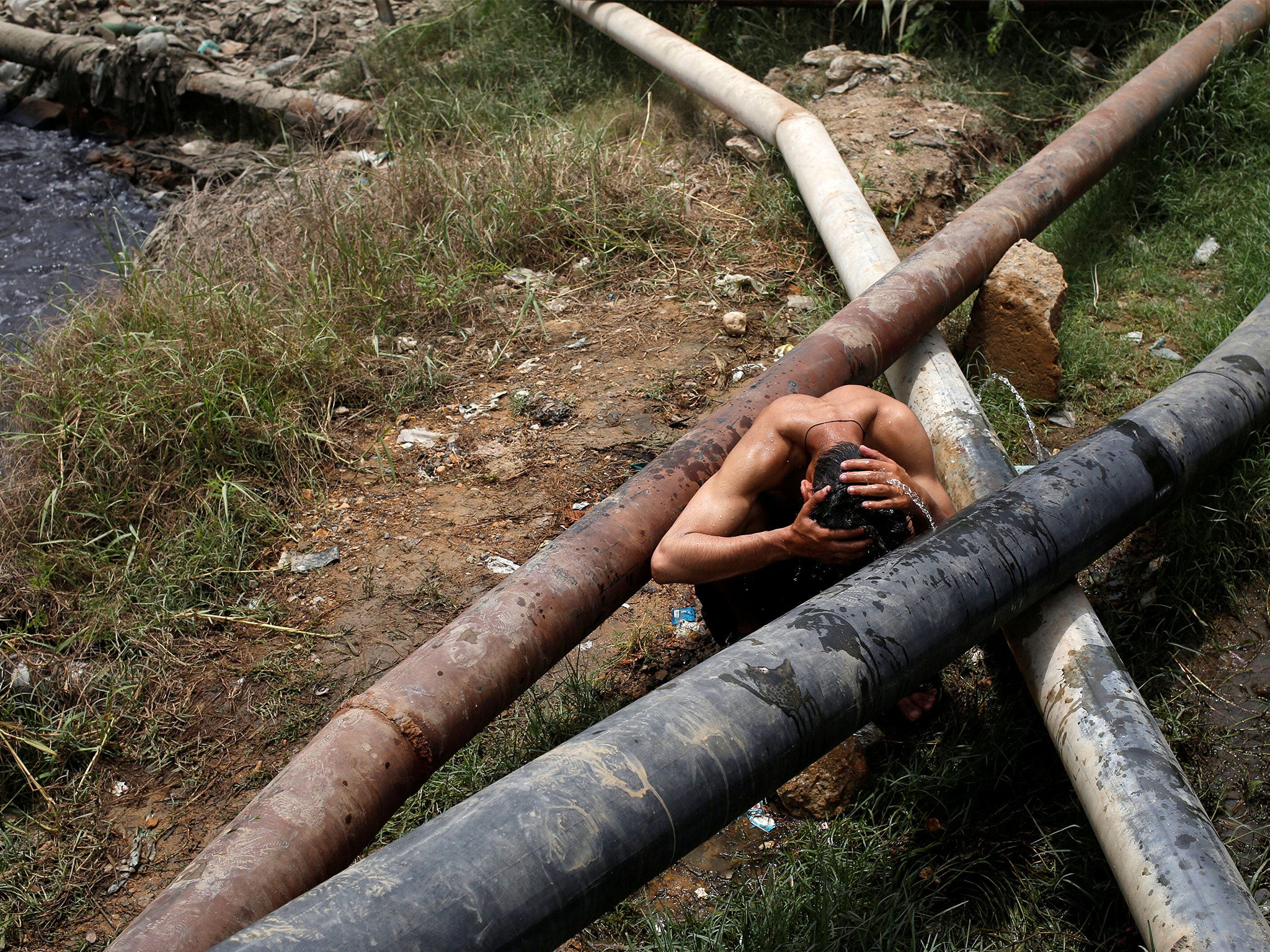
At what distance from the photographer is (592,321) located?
185 inches

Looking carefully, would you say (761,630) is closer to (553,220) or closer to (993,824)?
(993,824)

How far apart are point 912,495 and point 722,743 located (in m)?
1.06

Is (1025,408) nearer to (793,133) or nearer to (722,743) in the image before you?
(793,133)

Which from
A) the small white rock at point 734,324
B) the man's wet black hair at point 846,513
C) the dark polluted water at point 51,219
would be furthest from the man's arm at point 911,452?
the dark polluted water at point 51,219

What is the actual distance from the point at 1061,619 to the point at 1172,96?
3.27m

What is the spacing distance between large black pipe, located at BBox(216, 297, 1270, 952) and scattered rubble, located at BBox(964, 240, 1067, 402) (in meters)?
1.34

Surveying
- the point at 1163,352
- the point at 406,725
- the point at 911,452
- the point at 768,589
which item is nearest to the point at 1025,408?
the point at 1163,352

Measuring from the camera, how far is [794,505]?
274cm

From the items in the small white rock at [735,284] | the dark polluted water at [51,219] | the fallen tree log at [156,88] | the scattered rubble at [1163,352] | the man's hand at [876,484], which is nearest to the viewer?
the man's hand at [876,484]

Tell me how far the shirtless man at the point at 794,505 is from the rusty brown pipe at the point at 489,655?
0.44ft

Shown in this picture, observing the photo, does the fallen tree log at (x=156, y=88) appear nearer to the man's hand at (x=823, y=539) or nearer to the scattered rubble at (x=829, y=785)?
the man's hand at (x=823, y=539)

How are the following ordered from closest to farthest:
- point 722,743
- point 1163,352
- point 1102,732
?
point 722,743 → point 1102,732 → point 1163,352

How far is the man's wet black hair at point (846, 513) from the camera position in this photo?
237 centimetres

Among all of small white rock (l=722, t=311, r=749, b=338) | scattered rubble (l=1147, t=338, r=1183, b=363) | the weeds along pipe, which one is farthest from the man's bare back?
scattered rubble (l=1147, t=338, r=1183, b=363)
